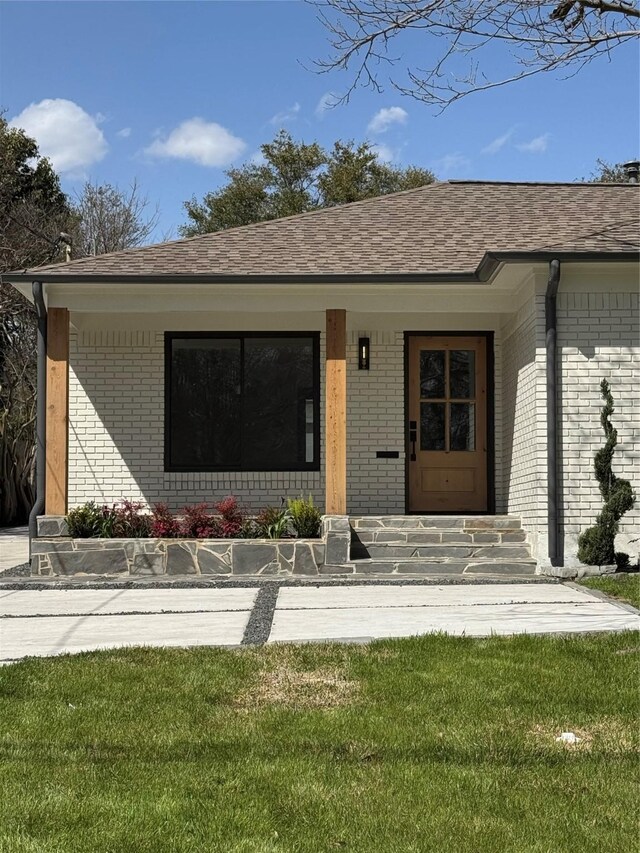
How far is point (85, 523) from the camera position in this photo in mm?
10656

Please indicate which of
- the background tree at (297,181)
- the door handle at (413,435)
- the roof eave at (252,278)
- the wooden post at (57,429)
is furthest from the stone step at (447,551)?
the background tree at (297,181)

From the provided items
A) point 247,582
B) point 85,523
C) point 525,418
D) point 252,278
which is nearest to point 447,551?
point 525,418

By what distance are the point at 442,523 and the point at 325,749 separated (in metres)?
7.17

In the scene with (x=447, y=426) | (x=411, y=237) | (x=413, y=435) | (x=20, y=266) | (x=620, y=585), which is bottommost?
(x=620, y=585)

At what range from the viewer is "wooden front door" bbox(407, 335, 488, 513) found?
1263 centimetres

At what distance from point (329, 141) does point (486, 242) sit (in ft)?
67.1

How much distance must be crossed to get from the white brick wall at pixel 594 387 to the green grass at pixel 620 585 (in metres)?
0.79

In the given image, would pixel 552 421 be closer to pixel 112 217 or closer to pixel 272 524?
pixel 272 524

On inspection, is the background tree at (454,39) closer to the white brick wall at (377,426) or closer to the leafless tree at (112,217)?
the white brick wall at (377,426)

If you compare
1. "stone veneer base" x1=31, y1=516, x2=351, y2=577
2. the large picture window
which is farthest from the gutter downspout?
the large picture window

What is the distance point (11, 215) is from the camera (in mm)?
22469

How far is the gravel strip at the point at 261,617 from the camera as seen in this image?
6.16 meters

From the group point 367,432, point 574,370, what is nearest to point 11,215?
point 367,432

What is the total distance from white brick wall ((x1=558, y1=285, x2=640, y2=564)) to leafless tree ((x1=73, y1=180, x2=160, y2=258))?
760 inches
